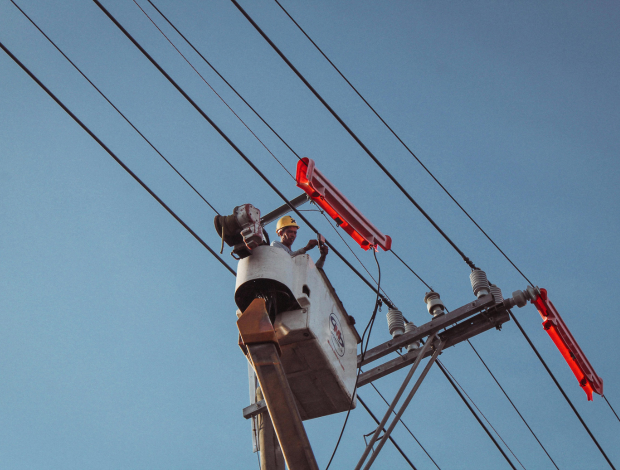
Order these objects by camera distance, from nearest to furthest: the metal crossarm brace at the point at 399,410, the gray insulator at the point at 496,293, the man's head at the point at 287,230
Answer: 1. the metal crossarm brace at the point at 399,410
2. the man's head at the point at 287,230
3. the gray insulator at the point at 496,293

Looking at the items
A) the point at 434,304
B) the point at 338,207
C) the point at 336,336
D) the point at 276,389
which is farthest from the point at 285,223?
the point at 276,389

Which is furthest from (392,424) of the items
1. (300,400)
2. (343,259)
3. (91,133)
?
(91,133)

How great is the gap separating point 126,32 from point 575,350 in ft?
20.8

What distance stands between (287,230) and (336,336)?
4.11 feet

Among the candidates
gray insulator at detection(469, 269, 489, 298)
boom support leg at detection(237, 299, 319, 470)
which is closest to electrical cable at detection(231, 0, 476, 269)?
gray insulator at detection(469, 269, 489, 298)

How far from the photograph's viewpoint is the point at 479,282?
812 centimetres

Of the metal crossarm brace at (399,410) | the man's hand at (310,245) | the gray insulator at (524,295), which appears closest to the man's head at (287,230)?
the man's hand at (310,245)

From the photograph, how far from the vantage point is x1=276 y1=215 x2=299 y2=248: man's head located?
24.5 ft

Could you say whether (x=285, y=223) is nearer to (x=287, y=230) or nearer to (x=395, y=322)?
(x=287, y=230)

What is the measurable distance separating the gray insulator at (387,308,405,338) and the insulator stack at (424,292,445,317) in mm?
363

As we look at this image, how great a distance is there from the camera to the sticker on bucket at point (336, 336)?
6.89 metres

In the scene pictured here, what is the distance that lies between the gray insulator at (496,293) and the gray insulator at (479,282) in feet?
0.22

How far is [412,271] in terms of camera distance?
29.1 ft

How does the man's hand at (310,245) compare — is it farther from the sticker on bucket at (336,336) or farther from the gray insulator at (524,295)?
the gray insulator at (524,295)
